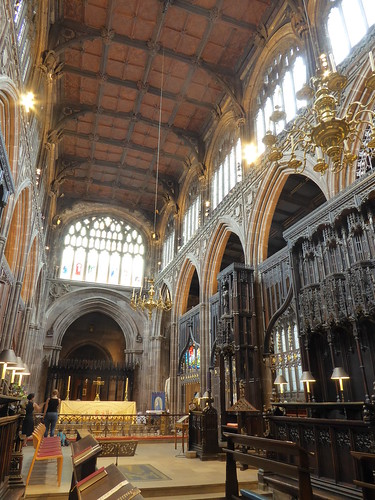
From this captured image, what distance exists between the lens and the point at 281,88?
1358cm

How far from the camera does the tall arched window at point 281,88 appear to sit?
12602 mm

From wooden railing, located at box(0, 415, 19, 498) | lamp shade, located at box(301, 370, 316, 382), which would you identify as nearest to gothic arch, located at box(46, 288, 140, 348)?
lamp shade, located at box(301, 370, 316, 382)

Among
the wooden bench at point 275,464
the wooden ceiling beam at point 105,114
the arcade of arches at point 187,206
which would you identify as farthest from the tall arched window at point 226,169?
the wooden bench at point 275,464

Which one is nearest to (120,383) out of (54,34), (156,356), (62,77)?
(156,356)

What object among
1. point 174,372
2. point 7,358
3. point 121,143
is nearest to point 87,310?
point 174,372

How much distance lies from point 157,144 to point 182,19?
716 cm

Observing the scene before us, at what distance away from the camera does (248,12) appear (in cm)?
1427

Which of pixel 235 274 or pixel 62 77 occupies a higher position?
pixel 62 77

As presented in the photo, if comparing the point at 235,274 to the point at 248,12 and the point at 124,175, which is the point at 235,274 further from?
the point at 124,175

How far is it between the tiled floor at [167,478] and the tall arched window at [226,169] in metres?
10.3

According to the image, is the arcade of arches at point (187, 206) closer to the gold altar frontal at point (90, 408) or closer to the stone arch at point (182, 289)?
the stone arch at point (182, 289)

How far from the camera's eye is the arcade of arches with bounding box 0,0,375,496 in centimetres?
858

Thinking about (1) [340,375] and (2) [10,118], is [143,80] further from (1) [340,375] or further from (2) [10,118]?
(1) [340,375]

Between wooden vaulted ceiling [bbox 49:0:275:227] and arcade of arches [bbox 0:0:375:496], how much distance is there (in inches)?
2.9
